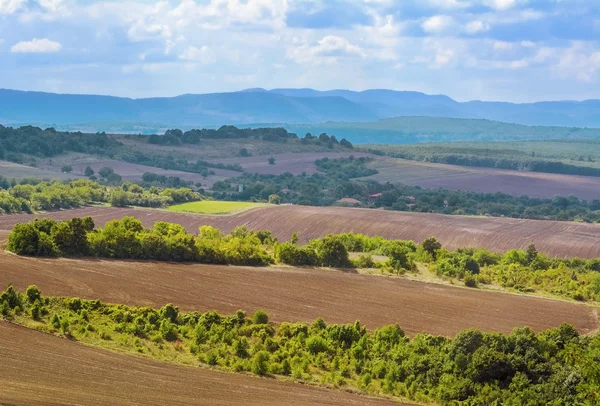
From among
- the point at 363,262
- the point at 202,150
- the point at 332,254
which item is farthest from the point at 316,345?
the point at 202,150

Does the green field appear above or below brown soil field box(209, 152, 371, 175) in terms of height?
below

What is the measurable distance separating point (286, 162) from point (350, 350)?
461 ft

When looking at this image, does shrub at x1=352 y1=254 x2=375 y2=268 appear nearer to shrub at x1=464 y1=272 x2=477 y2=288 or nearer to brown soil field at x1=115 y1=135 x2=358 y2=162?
shrub at x1=464 y1=272 x2=477 y2=288

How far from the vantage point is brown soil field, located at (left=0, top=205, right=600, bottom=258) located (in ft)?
285

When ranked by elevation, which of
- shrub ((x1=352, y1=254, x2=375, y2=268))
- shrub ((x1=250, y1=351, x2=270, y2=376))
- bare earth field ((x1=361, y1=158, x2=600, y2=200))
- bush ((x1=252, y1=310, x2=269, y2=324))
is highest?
bare earth field ((x1=361, y1=158, x2=600, y2=200))

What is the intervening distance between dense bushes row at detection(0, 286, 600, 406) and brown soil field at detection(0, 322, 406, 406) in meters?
1.90

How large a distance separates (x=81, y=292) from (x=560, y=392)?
88.0 feet

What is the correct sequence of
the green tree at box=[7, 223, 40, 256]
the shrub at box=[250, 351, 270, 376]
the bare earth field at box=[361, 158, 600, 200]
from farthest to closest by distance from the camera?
the bare earth field at box=[361, 158, 600, 200]
the green tree at box=[7, 223, 40, 256]
the shrub at box=[250, 351, 270, 376]

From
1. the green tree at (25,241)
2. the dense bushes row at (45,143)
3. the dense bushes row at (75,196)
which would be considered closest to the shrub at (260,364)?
the green tree at (25,241)

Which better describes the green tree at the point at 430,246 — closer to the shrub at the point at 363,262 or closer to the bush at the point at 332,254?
the shrub at the point at 363,262

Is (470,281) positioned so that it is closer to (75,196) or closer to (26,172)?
(75,196)

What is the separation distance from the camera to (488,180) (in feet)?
529

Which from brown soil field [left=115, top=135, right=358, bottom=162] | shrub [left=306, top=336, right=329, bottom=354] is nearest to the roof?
brown soil field [left=115, top=135, right=358, bottom=162]

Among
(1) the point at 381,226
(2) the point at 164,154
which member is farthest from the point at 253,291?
(2) the point at 164,154
